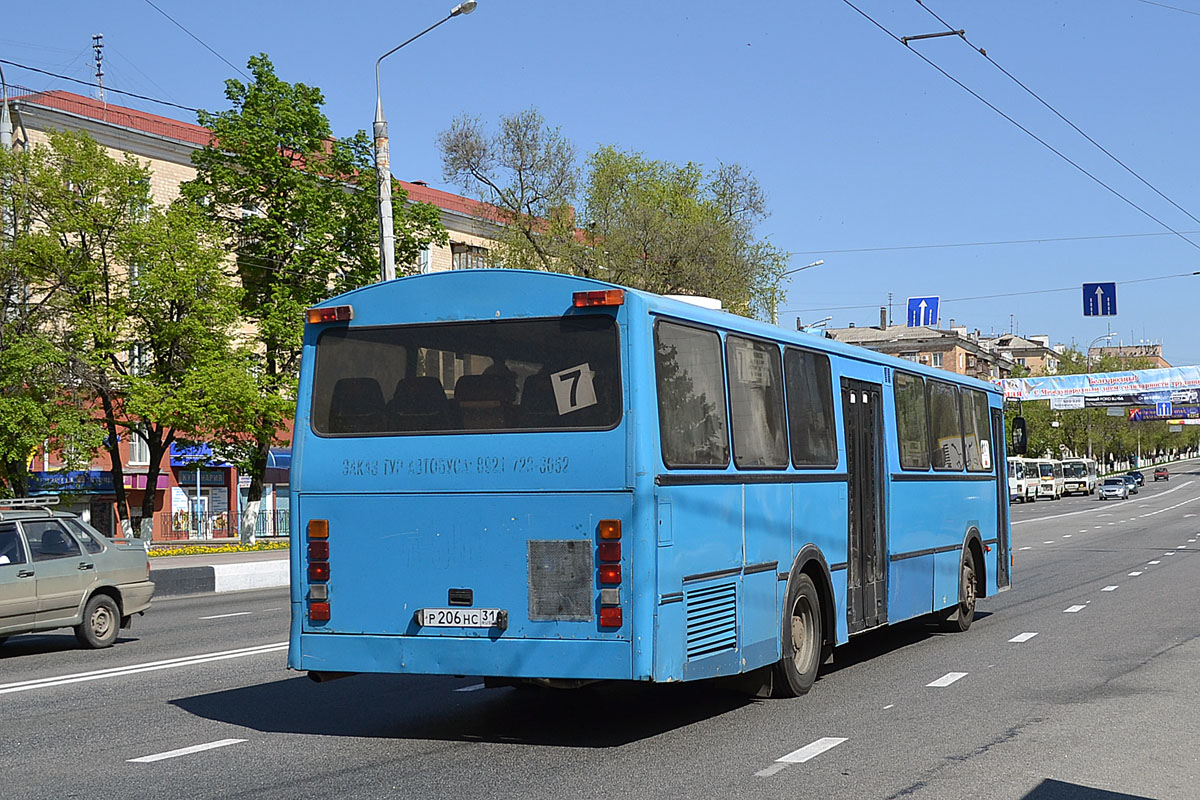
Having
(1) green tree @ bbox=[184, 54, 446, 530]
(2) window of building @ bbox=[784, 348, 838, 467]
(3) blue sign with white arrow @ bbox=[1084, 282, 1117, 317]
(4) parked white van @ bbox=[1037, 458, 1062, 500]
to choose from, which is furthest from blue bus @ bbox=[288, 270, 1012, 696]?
(4) parked white van @ bbox=[1037, 458, 1062, 500]

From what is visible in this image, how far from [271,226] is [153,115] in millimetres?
10291

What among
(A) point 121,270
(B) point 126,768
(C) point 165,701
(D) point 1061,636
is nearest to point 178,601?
(C) point 165,701

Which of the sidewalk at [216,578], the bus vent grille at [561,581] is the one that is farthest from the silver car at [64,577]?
the sidewalk at [216,578]

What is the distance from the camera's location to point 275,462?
5478 centimetres

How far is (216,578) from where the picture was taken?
82.7 feet

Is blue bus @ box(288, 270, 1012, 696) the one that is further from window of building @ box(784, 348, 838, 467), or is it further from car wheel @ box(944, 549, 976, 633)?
car wheel @ box(944, 549, 976, 633)

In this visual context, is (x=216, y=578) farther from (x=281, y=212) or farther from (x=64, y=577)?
(x=281, y=212)

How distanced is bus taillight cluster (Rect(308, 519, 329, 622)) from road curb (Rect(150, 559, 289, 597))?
53.5 ft

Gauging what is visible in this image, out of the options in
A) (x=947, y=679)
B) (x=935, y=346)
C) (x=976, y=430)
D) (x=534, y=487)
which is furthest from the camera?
(x=935, y=346)

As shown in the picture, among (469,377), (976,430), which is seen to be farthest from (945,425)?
(469,377)

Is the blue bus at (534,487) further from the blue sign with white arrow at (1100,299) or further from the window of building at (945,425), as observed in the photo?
the blue sign with white arrow at (1100,299)

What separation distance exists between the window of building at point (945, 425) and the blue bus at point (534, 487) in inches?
189

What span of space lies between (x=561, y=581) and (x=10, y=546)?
8.57 meters

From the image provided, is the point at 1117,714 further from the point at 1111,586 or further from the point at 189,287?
the point at 189,287
